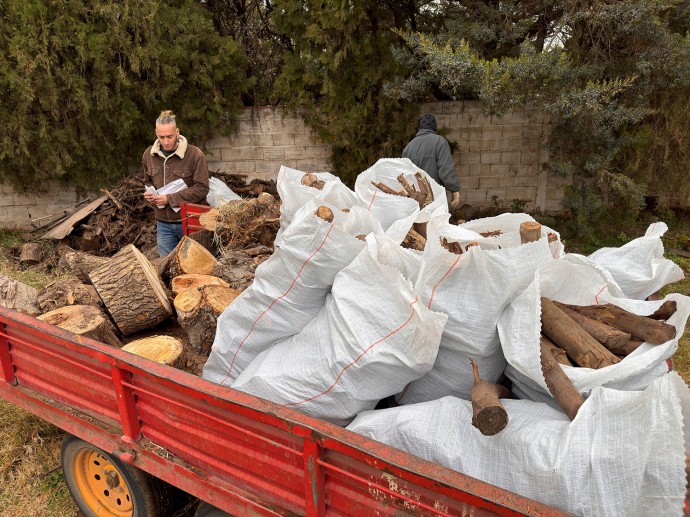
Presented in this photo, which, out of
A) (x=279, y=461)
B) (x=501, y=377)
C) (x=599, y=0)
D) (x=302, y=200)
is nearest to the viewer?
(x=279, y=461)

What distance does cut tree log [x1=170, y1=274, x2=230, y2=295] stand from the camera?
3262mm

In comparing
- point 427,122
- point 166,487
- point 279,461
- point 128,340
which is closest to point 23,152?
point 128,340

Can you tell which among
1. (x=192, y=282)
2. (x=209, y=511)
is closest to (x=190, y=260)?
(x=192, y=282)

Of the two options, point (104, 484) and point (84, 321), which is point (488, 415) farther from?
point (84, 321)

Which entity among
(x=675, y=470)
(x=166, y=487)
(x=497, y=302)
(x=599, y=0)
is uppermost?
(x=599, y=0)

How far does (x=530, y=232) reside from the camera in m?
2.13

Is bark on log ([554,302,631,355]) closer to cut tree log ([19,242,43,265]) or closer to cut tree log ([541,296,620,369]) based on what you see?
cut tree log ([541,296,620,369])

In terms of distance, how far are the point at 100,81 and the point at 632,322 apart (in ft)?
21.9

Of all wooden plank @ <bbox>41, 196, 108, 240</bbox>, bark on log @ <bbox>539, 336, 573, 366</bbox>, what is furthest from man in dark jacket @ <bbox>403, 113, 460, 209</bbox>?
wooden plank @ <bbox>41, 196, 108, 240</bbox>

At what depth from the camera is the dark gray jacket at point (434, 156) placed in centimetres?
521

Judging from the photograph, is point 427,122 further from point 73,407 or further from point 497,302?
point 73,407

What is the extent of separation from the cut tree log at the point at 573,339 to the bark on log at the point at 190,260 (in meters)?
2.50

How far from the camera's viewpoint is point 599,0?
203 inches

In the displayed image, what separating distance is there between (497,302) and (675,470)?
0.74 metres
